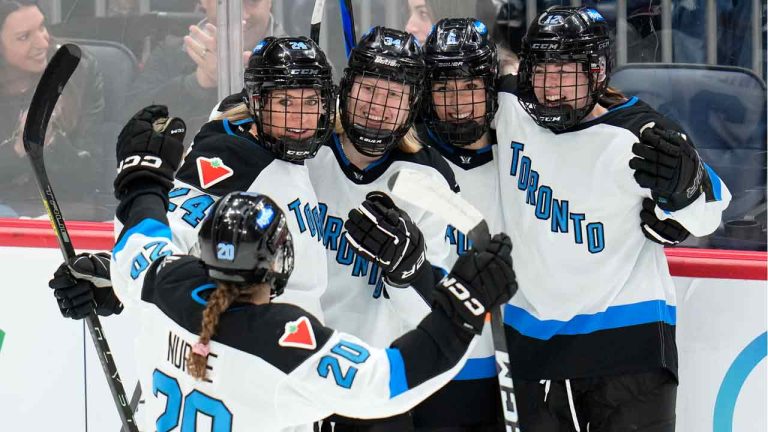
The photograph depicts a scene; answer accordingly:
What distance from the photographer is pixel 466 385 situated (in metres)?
2.73

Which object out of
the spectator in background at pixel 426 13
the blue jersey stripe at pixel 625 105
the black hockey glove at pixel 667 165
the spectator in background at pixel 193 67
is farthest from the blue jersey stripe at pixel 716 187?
the spectator in background at pixel 193 67

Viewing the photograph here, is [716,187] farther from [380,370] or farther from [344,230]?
[380,370]

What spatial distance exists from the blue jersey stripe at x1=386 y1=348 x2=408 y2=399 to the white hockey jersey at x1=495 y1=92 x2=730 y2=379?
820mm

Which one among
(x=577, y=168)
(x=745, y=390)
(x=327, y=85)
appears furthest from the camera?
(x=745, y=390)

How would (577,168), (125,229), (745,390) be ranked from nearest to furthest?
(125,229) → (577,168) → (745,390)

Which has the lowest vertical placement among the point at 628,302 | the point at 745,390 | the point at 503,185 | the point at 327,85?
the point at 745,390

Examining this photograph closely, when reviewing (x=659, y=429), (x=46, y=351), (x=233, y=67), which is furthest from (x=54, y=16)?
(x=659, y=429)

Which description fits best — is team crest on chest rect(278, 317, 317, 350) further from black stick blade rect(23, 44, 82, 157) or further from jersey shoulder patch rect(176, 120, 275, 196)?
black stick blade rect(23, 44, 82, 157)

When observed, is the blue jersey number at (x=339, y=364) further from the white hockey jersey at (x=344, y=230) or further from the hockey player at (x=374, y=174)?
the white hockey jersey at (x=344, y=230)

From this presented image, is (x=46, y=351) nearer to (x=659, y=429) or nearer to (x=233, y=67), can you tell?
(x=233, y=67)

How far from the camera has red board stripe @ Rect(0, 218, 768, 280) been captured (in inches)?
121

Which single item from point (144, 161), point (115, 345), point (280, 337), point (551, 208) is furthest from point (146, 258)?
point (115, 345)

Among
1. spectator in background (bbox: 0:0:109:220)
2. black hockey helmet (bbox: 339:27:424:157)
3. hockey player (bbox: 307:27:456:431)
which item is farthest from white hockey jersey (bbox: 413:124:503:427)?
spectator in background (bbox: 0:0:109:220)

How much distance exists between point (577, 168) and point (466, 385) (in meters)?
0.52
